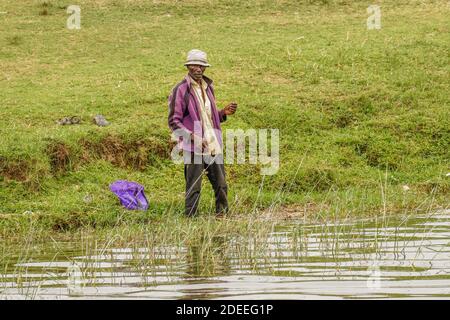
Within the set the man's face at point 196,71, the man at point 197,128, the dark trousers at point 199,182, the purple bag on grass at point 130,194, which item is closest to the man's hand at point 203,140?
the man at point 197,128

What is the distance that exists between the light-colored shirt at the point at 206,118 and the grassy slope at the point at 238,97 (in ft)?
2.12

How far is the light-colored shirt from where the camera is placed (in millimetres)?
A: 10562

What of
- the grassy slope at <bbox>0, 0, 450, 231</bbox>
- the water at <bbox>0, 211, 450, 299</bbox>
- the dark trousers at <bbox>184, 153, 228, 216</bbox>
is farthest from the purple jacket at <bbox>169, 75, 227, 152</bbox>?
the water at <bbox>0, 211, 450, 299</bbox>

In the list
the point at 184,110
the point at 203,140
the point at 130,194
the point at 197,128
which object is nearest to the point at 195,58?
the point at 184,110

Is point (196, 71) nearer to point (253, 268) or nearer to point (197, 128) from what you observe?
point (197, 128)

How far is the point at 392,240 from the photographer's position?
9227mm

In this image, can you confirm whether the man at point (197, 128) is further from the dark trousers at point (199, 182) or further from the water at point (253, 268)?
the water at point (253, 268)

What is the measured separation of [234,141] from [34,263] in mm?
5188

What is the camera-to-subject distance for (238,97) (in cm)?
1514

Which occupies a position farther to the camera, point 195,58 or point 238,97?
point 238,97

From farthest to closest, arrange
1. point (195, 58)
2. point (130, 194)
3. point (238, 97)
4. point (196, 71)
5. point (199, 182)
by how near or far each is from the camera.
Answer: point (238, 97)
point (130, 194)
point (199, 182)
point (196, 71)
point (195, 58)

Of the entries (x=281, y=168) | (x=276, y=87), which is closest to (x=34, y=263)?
(x=281, y=168)

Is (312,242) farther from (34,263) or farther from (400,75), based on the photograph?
(400,75)

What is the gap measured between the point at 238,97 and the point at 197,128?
4.67m
